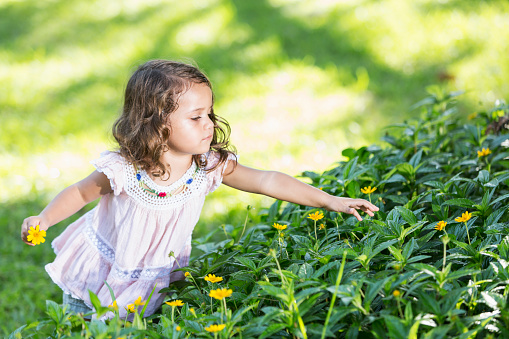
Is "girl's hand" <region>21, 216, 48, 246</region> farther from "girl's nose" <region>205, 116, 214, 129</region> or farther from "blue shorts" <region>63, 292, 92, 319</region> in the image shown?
"girl's nose" <region>205, 116, 214, 129</region>

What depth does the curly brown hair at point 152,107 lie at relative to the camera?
7.13 ft

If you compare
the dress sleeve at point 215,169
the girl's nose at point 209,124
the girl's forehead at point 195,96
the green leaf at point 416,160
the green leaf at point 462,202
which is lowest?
the green leaf at point 462,202

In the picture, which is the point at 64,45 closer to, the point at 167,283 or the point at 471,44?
the point at 471,44

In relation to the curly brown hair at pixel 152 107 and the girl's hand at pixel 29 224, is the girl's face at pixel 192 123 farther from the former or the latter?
the girl's hand at pixel 29 224

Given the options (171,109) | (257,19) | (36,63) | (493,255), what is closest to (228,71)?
(257,19)

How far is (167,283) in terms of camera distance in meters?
2.37

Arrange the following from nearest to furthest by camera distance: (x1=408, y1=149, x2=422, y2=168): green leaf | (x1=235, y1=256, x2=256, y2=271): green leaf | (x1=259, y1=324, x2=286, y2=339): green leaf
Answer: (x1=259, y1=324, x2=286, y2=339): green leaf < (x1=235, y1=256, x2=256, y2=271): green leaf < (x1=408, y1=149, x2=422, y2=168): green leaf

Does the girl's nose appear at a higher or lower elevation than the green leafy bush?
higher

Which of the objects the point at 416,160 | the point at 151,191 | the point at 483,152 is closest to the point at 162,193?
the point at 151,191

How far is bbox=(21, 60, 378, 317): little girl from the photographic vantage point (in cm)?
219

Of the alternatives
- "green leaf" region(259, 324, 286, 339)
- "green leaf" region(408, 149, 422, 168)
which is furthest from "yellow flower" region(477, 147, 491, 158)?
"green leaf" region(259, 324, 286, 339)

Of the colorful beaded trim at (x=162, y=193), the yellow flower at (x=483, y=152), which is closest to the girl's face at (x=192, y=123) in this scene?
the colorful beaded trim at (x=162, y=193)

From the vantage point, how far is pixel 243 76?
5.43m

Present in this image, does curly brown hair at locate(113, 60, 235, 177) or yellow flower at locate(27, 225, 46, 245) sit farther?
curly brown hair at locate(113, 60, 235, 177)
